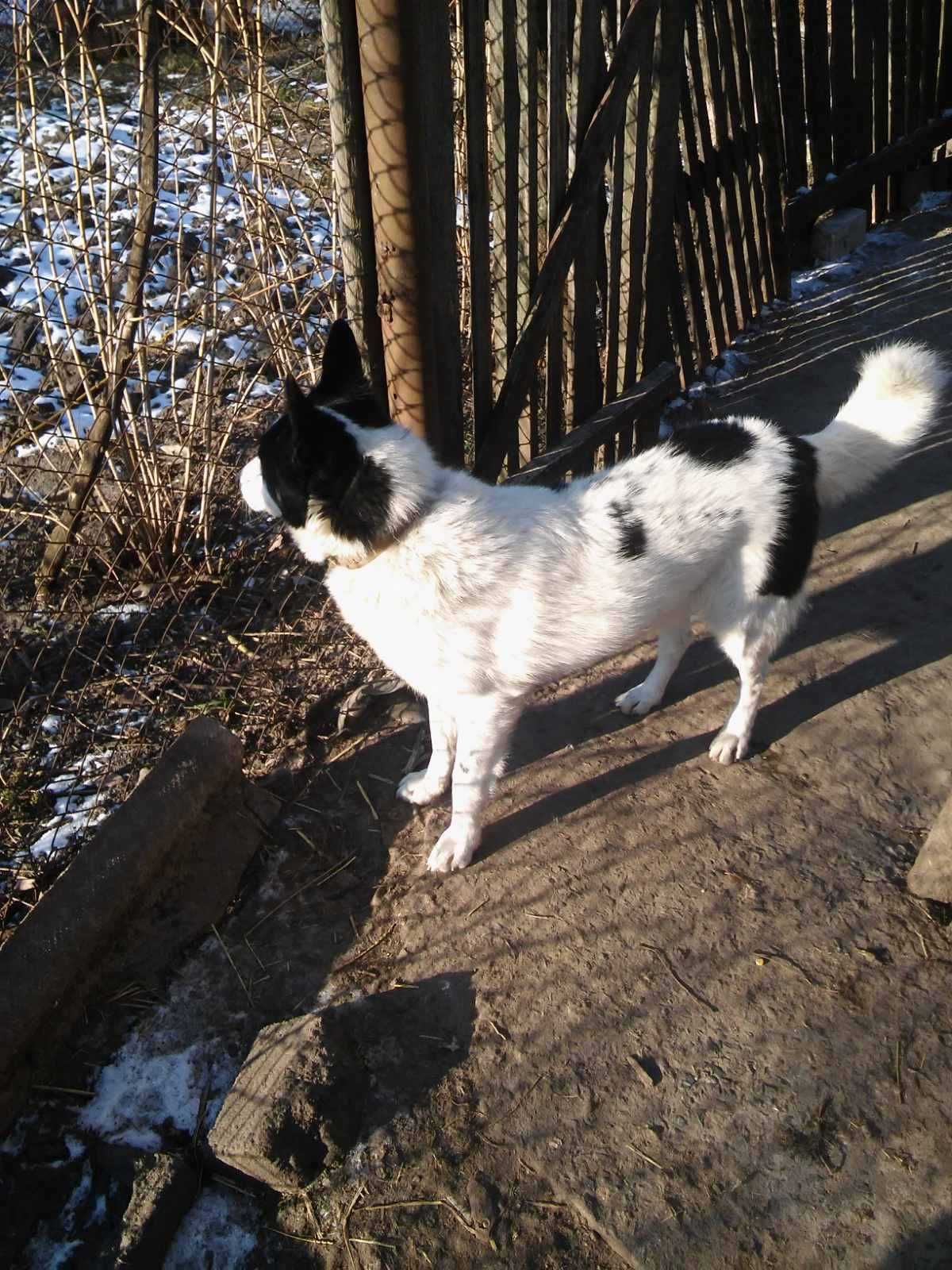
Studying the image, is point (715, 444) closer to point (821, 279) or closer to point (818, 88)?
point (821, 279)

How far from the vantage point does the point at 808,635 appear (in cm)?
366

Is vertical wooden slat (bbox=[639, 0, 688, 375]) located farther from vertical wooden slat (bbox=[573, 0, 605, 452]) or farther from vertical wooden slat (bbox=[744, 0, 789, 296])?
vertical wooden slat (bbox=[744, 0, 789, 296])

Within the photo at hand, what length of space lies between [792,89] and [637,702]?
15.4ft

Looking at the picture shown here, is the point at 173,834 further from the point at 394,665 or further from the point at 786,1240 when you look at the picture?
the point at 786,1240

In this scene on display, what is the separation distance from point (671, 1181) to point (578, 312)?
335cm

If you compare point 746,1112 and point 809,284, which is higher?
point 809,284

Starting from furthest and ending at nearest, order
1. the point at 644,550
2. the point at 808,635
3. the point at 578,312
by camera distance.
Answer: the point at 578,312
the point at 808,635
the point at 644,550

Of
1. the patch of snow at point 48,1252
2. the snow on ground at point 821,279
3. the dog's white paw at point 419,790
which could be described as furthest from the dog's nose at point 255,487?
the snow on ground at point 821,279

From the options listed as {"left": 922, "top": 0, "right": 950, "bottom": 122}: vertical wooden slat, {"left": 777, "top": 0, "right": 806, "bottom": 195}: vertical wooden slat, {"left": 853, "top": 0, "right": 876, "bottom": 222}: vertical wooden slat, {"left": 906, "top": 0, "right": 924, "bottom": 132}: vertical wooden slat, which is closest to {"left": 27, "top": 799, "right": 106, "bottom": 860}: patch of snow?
{"left": 777, "top": 0, "right": 806, "bottom": 195}: vertical wooden slat

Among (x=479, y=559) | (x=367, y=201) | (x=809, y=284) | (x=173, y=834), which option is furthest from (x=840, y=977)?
(x=809, y=284)

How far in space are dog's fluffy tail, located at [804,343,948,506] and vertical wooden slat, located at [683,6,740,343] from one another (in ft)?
8.49

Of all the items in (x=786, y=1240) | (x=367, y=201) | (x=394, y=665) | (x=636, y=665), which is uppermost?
(x=367, y=201)

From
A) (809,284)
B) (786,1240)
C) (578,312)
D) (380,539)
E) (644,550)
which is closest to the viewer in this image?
(786,1240)

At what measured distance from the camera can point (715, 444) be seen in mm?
2861
